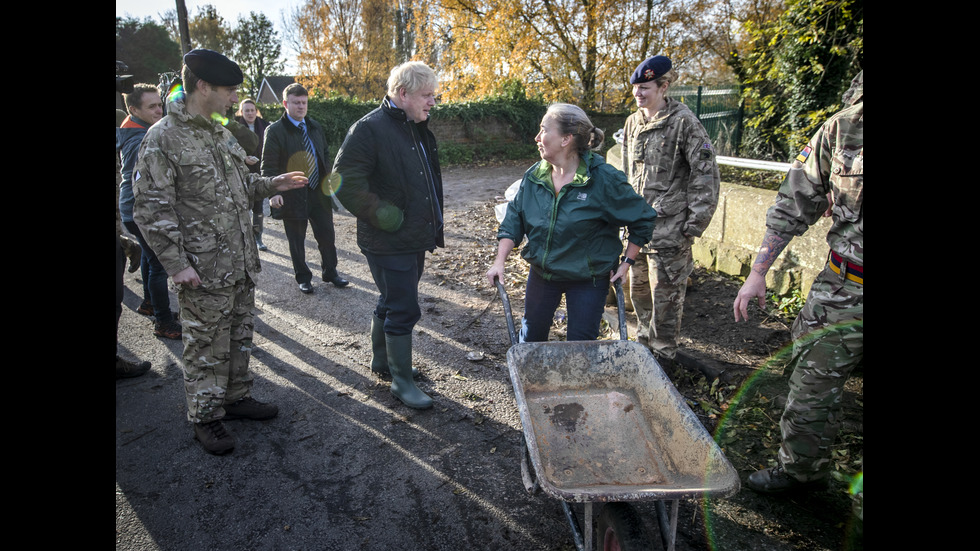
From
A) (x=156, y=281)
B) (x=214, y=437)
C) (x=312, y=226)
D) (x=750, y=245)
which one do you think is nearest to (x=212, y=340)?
(x=214, y=437)

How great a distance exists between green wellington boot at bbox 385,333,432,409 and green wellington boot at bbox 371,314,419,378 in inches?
11.6

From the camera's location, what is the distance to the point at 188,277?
118 inches

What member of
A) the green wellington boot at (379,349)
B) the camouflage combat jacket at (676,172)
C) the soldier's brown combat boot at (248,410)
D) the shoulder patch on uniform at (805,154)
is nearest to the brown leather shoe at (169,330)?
the soldier's brown combat boot at (248,410)

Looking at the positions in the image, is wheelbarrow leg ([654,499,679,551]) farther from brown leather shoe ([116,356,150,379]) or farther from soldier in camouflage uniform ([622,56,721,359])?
brown leather shoe ([116,356,150,379])

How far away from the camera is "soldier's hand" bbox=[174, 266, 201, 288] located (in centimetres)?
299

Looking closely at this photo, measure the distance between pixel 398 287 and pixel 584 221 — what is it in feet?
4.28

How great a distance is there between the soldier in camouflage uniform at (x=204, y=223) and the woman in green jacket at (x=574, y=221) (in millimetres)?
1496

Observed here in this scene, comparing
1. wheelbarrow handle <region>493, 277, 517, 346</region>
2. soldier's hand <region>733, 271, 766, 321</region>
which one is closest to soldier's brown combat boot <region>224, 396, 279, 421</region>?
wheelbarrow handle <region>493, 277, 517, 346</region>

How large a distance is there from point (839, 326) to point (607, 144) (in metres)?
19.6

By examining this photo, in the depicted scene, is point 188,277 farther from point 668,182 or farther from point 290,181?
point 668,182

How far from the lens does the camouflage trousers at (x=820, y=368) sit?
8.13 feet

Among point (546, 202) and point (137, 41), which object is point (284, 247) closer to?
point (546, 202)

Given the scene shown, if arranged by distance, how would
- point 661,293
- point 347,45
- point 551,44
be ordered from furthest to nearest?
point 347,45 < point 551,44 < point 661,293
